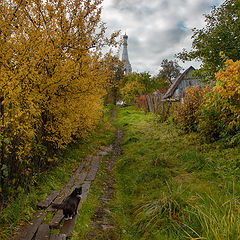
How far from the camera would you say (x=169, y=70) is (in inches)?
1697

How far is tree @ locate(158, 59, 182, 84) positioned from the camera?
42709mm

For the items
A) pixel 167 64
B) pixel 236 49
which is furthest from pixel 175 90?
pixel 167 64

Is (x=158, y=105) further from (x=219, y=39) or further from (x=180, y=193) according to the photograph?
(x=180, y=193)

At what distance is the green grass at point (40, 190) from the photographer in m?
2.76

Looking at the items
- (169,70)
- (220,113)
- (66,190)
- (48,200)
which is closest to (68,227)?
(48,200)

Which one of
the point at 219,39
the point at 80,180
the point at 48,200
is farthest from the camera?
the point at 219,39

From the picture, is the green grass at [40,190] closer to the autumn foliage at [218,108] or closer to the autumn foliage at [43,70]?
the autumn foliage at [43,70]

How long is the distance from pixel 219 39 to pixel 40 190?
7588 mm

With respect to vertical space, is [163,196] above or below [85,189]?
above

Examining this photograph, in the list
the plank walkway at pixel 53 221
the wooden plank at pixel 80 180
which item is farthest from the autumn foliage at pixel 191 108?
the plank walkway at pixel 53 221

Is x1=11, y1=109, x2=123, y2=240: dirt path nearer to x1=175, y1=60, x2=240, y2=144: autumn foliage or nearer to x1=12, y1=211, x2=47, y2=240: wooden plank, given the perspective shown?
x1=12, y1=211, x2=47, y2=240: wooden plank

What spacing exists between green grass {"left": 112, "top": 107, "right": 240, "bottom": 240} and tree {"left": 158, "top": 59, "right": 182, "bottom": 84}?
38.7 meters

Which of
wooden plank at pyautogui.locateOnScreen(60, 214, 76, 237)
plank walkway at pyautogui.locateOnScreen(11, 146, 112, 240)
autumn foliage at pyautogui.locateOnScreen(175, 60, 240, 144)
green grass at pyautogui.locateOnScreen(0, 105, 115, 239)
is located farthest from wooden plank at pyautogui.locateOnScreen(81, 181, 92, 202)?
autumn foliage at pyautogui.locateOnScreen(175, 60, 240, 144)

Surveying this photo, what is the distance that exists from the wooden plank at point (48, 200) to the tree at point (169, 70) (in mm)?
42208
